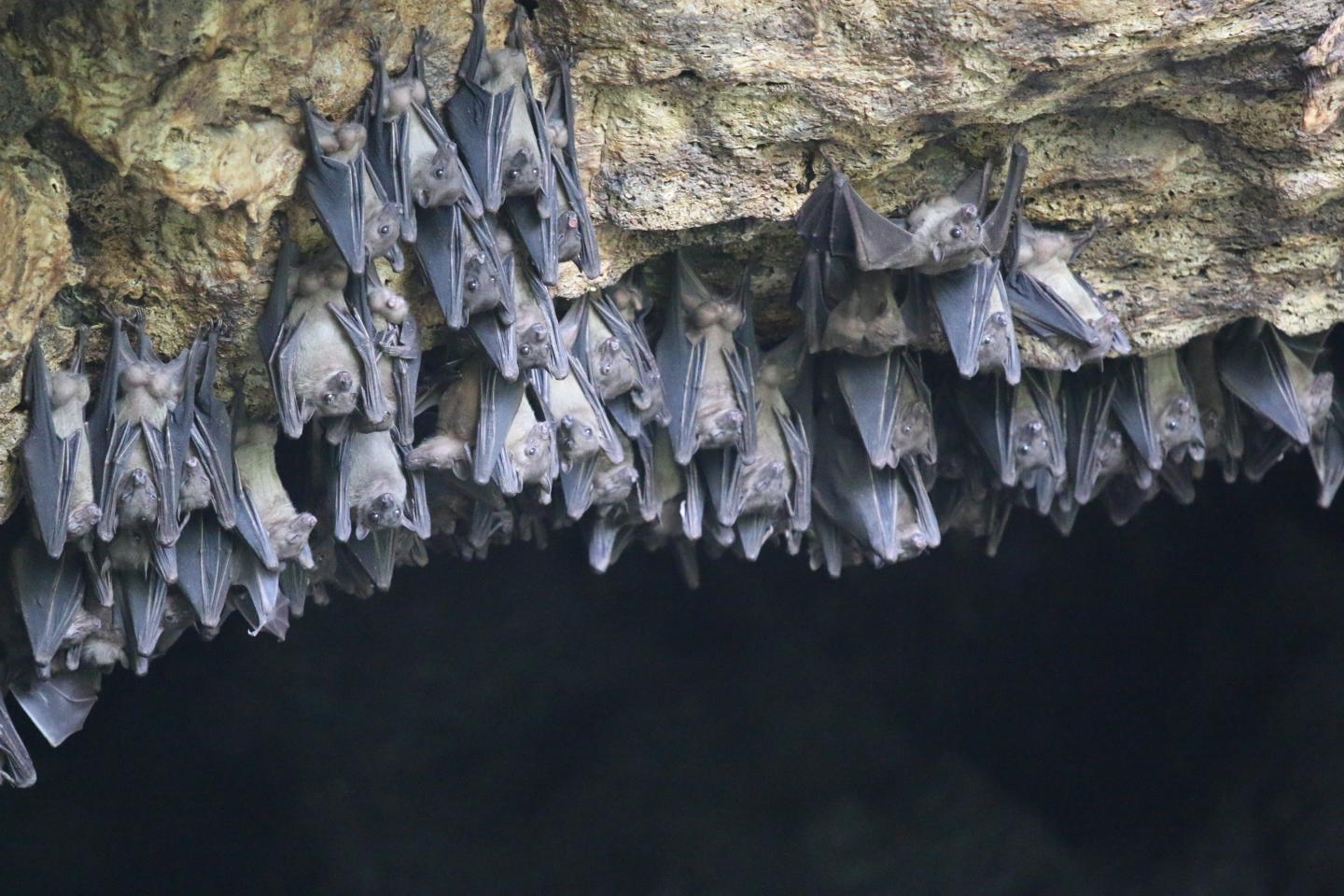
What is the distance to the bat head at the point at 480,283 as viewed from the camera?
15.5 feet

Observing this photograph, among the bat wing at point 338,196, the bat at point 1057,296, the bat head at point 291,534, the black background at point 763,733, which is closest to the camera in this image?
the bat wing at point 338,196

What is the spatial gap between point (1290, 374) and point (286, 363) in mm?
3754

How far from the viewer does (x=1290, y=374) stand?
6.37 m

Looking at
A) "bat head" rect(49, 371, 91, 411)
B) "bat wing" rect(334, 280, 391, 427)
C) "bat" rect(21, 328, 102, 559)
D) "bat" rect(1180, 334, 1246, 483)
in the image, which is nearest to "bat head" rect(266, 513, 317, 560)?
"bat wing" rect(334, 280, 391, 427)

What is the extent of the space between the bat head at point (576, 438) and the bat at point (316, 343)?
2.48 feet

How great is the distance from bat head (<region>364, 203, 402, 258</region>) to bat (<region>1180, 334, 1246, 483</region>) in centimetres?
333

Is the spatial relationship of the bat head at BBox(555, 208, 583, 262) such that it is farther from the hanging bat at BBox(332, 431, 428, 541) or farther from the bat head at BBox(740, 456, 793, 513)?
the bat head at BBox(740, 456, 793, 513)

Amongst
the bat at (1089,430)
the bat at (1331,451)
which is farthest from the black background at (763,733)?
the bat at (1089,430)

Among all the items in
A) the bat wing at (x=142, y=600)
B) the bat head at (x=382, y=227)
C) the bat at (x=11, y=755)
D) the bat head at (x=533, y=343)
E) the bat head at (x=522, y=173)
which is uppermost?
the bat head at (x=522, y=173)

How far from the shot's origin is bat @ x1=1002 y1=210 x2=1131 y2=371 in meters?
5.52

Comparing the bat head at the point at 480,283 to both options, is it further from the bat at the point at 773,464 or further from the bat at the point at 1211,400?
the bat at the point at 1211,400

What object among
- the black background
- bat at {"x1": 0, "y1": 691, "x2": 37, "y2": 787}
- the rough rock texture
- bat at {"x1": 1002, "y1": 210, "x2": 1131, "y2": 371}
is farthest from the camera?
the black background

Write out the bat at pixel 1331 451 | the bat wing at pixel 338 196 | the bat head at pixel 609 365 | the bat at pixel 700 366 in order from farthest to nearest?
the bat at pixel 1331 451, the bat at pixel 700 366, the bat head at pixel 609 365, the bat wing at pixel 338 196

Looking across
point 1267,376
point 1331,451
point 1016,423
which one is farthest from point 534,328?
point 1331,451
